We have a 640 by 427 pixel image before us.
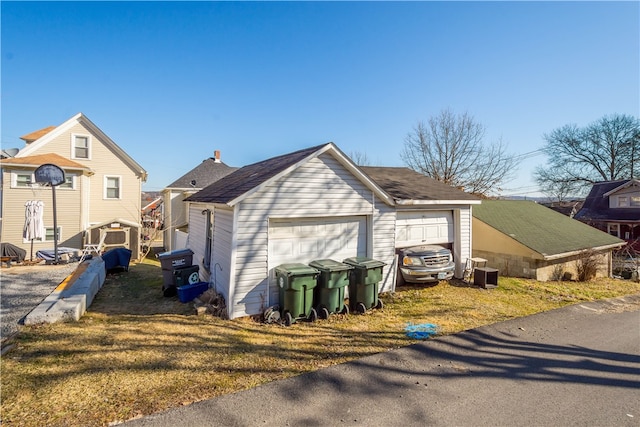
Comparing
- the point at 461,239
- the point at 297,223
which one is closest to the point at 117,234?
the point at 297,223

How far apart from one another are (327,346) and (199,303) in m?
3.89

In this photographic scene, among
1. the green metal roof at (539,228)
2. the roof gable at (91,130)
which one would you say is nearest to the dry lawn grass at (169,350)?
the green metal roof at (539,228)

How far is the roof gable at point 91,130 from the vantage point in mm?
16859

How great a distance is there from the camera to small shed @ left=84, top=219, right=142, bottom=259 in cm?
1727

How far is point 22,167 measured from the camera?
51.6 ft

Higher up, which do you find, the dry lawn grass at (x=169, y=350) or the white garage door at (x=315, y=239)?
the white garage door at (x=315, y=239)

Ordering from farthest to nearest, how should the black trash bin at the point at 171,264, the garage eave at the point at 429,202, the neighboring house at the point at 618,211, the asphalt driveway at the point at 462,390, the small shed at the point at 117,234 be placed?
the neighboring house at the point at 618,211 < the small shed at the point at 117,234 < the garage eave at the point at 429,202 < the black trash bin at the point at 171,264 < the asphalt driveway at the point at 462,390

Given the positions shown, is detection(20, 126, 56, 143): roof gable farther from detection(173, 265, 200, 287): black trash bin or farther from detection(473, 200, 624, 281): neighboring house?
detection(473, 200, 624, 281): neighboring house

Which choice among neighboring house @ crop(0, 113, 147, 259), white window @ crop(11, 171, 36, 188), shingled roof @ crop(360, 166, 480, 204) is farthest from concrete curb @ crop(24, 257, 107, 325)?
white window @ crop(11, 171, 36, 188)

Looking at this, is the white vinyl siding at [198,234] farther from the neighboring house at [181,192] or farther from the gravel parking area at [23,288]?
the neighboring house at [181,192]

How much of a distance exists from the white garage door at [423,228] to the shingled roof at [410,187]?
1.92 ft

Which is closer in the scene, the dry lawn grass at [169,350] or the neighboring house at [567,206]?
the dry lawn grass at [169,350]

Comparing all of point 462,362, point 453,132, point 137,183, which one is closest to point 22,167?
point 137,183

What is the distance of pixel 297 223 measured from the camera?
7.93 m
